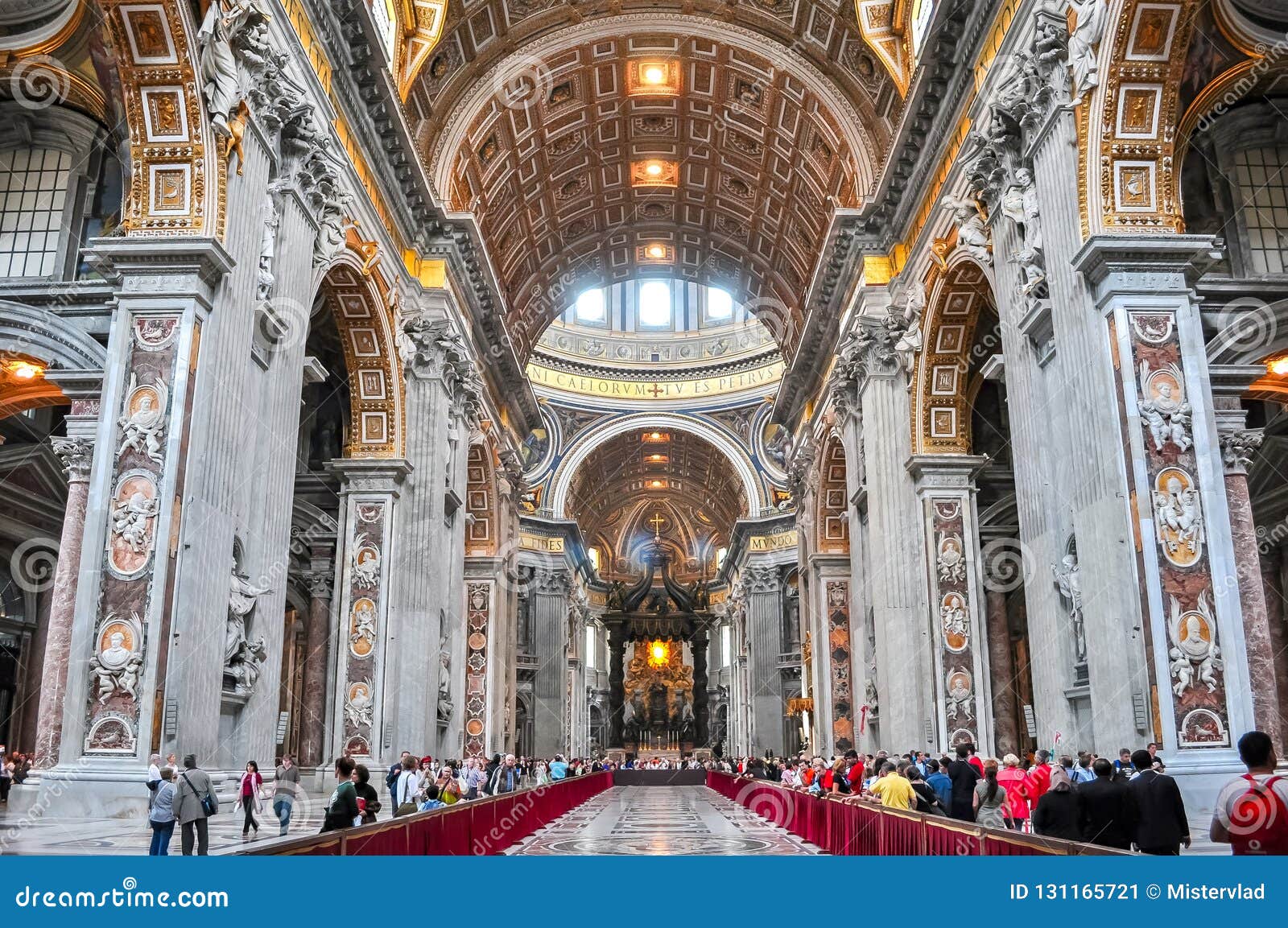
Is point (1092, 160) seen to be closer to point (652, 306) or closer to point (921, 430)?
point (921, 430)

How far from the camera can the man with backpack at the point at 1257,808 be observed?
3.93 meters

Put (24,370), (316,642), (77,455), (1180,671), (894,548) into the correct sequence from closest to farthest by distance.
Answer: (1180,671), (77,455), (24,370), (894,548), (316,642)

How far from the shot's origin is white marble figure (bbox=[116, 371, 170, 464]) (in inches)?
397

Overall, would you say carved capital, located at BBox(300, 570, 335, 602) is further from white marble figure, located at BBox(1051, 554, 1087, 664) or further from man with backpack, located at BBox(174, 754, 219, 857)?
A: white marble figure, located at BBox(1051, 554, 1087, 664)

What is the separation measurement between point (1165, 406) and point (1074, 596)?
2141mm

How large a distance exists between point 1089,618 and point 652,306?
128ft

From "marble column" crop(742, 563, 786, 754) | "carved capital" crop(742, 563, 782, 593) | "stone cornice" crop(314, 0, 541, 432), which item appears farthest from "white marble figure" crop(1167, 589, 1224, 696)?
"carved capital" crop(742, 563, 782, 593)

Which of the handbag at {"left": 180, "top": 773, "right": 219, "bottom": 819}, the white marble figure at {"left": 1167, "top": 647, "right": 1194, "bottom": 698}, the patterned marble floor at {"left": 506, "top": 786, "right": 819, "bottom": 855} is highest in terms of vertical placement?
the white marble figure at {"left": 1167, "top": 647, "right": 1194, "bottom": 698}

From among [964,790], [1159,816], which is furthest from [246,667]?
[1159,816]

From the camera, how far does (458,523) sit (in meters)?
21.8

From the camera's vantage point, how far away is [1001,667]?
18.4 meters

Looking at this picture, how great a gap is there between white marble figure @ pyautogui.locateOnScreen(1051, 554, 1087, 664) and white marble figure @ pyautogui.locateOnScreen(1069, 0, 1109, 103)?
15.2ft

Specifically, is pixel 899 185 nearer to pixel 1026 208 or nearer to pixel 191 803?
pixel 1026 208

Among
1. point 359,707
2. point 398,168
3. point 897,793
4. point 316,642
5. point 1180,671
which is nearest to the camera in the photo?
point 1180,671
